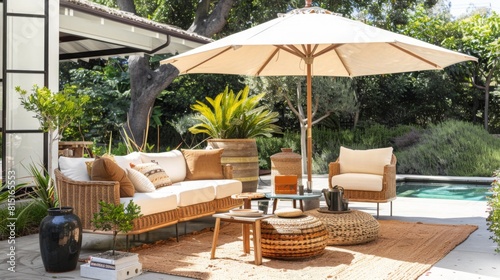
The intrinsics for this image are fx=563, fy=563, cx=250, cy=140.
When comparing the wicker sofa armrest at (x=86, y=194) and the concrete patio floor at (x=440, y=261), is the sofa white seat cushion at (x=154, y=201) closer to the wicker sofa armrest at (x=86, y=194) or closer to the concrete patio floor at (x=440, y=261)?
the wicker sofa armrest at (x=86, y=194)

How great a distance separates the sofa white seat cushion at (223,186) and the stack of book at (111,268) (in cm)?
208

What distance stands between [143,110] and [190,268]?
31.8 ft

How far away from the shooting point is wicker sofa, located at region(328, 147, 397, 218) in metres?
6.68

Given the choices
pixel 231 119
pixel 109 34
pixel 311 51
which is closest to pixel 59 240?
pixel 311 51

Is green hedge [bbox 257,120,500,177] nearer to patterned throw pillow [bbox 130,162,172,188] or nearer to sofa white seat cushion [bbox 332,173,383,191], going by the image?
sofa white seat cushion [bbox 332,173,383,191]

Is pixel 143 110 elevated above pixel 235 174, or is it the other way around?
pixel 143 110

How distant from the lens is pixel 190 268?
14.5 feet

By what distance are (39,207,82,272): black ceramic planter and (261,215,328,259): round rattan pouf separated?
151 cm

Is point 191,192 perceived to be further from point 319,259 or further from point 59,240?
point 59,240

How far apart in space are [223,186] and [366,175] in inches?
71.7

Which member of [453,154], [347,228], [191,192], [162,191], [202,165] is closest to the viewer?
[347,228]

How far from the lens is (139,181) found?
5371mm

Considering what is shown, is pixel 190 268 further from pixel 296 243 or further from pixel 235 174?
pixel 235 174

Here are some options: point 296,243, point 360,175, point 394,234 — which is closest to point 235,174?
point 360,175
